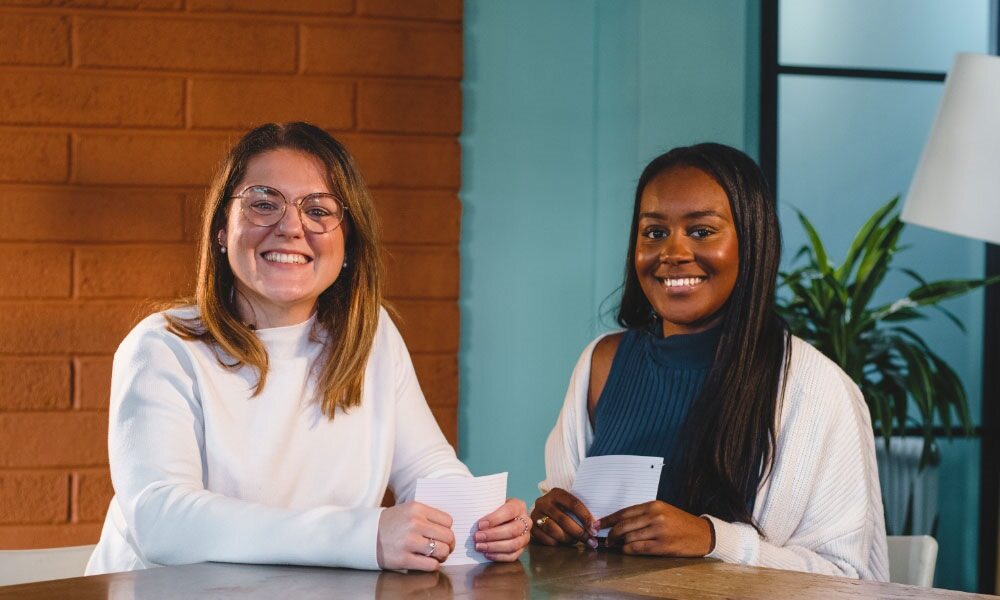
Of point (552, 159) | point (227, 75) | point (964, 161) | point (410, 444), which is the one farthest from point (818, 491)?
point (227, 75)

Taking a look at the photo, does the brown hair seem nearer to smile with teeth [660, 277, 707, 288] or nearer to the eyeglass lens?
the eyeglass lens

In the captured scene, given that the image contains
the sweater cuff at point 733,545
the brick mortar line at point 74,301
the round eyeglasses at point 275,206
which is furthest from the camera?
the brick mortar line at point 74,301

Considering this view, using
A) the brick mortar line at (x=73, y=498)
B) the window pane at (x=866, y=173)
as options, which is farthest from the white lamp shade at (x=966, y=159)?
the brick mortar line at (x=73, y=498)

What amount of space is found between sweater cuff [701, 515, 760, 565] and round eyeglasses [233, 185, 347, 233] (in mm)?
797

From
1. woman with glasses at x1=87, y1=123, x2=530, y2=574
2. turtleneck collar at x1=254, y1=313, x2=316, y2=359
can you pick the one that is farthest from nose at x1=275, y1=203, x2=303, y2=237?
turtleneck collar at x1=254, y1=313, x2=316, y2=359

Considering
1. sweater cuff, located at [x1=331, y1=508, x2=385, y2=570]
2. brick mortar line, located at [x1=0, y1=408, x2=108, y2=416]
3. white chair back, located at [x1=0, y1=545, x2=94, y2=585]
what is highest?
brick mortar line, located at [x1=0, y1=408, x2=108, y2=416]

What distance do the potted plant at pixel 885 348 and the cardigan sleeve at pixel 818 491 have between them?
1.31 m

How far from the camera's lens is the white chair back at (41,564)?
6.08 feet

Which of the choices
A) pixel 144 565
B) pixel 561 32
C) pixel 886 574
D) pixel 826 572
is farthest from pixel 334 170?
pixel 561 32

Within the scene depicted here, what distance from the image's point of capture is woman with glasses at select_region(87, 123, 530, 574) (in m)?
1.57

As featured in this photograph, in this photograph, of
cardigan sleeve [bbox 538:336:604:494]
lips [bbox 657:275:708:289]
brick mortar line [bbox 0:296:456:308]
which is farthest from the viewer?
brick mortar line [bbox 0:296:456:308]

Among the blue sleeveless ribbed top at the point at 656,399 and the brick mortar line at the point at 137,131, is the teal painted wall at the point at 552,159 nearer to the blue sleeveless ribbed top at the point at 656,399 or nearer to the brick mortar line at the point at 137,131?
the brick mortar line at the point at 137,131

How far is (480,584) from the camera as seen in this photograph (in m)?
1.47

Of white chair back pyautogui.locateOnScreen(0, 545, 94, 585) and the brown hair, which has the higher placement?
the brown hair
